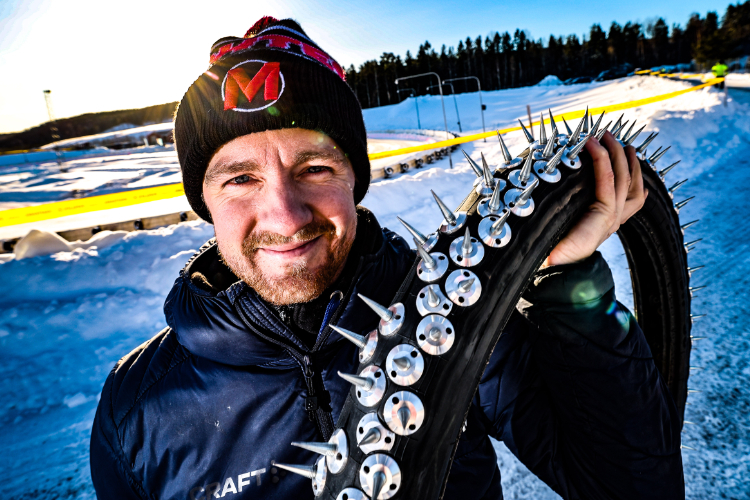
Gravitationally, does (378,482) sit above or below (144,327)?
above

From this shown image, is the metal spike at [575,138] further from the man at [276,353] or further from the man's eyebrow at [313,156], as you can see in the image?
the man's eyebrow at [313,156]

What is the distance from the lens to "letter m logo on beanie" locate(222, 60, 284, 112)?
5.14 ft

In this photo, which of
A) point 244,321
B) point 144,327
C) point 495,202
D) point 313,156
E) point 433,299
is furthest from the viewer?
point 144,327

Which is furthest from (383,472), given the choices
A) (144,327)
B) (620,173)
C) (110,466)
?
(144,327)

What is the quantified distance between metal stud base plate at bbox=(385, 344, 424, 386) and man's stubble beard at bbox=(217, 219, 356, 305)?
770mm

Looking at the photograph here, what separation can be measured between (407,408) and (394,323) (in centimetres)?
21

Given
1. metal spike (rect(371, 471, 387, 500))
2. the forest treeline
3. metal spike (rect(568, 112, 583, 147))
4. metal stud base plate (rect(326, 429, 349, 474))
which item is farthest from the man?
the forest treeline

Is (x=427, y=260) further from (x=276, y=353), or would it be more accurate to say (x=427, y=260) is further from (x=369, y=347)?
(x=276, y=353)

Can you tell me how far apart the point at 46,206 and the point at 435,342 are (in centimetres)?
1063

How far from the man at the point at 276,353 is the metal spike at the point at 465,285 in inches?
17.4

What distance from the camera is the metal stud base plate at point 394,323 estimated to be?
0.94 meters

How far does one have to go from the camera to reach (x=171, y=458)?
1487mm

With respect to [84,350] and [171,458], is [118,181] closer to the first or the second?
[84,350]

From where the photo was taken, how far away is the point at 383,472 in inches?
32.8
